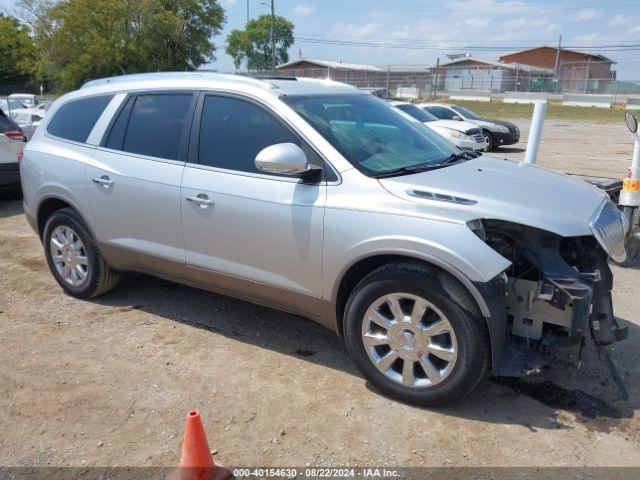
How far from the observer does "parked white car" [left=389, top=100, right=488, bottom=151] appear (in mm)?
14245

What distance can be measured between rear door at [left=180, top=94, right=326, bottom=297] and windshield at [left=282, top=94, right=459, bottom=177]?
0.72 feet

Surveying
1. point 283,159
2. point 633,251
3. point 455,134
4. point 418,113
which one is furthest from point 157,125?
point 418,113

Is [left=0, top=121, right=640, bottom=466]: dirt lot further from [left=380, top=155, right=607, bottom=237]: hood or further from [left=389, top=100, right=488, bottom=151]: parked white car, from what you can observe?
[left=389, top=100, right=488, bottom=151]: parked white car

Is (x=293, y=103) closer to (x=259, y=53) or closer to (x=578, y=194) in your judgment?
(x=578, y=194)

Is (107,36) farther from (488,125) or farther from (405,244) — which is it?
(405,244)

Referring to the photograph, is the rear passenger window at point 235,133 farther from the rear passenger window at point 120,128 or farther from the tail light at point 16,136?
the tail light at point 16,136

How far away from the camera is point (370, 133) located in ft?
12.9

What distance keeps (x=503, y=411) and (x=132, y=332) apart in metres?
2.75

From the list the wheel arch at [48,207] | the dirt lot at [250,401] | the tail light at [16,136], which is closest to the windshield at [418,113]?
Answer: the tail light at [16,136]

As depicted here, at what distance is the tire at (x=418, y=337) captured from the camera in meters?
3.08

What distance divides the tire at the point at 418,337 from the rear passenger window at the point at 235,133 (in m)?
1.12

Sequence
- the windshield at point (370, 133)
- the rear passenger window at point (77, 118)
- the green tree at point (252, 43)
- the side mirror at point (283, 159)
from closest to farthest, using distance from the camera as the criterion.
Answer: the side mirror at point (283, 159), the windshield at point (370, 133), the rear passenger window at point (77, 118), the green tree at point (252, 43)

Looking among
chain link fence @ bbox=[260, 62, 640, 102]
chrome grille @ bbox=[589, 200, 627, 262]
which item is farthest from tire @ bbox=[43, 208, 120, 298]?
chain link fence @ bbox=[260, 62, 640, 102]

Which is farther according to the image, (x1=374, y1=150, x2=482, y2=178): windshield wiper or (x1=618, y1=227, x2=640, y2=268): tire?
(x1=618, y1=227, x2=640, y2=268): tire
